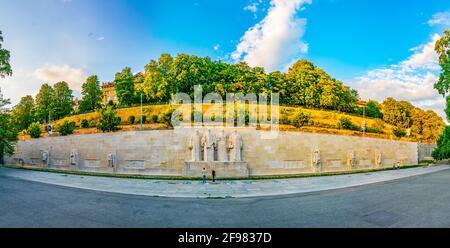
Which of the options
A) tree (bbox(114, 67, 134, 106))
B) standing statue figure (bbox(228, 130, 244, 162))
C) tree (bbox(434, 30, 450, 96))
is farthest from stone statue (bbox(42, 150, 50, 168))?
tree (bbox(434, 30, 450, 96))

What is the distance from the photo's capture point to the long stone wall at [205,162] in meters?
21.9

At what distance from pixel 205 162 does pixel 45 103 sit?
48.7m

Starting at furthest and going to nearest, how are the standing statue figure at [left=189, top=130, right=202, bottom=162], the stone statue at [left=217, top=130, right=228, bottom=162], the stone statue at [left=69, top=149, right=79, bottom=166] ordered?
the stone statue at [left=69, top=149, right=79, bottom=166] → the stone statue at [left=217, top=130, right=228, bottom=162] → the standing statue figure at [left=189, top=130, right=202, bottom=162]

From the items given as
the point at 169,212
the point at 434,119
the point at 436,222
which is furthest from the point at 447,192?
the point at 434,119

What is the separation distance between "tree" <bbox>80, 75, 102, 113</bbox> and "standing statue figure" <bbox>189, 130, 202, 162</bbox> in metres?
41.5

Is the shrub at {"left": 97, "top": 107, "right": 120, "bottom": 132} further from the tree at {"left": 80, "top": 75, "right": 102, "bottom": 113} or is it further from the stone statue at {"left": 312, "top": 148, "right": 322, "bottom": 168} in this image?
the tree at {"left": 80, "top": 75, "right": 102, "bottom": 113}

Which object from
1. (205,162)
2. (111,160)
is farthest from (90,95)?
(205,162)

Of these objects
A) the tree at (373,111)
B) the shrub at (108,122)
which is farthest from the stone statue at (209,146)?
the tree at (373,111)

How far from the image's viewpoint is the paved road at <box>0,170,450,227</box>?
7.92m

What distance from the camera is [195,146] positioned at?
2112cm

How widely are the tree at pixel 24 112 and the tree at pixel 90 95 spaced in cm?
1039

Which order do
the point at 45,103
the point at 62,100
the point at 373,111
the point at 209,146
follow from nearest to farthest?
1. the point at 209,146
2. the point at 373,111
3. the point at 45,103
4. the point at 62,100

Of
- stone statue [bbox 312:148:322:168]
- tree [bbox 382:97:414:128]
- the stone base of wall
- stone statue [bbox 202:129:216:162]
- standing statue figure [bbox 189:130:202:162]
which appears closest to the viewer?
the stone base of wall

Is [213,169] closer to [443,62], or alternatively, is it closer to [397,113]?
[443,62]
